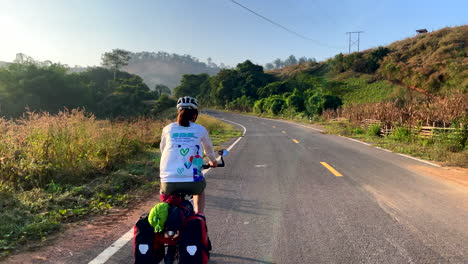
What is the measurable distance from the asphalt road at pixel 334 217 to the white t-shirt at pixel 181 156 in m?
1.16

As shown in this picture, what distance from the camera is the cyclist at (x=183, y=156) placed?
2.98 meters

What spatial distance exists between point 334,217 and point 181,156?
293 cm

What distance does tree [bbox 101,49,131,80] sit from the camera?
10338 centimetres

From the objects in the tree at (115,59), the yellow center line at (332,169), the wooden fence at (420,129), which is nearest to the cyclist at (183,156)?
the yellow center line at (332,169)

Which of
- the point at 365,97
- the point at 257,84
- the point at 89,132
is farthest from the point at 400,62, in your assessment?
the point at 89,132

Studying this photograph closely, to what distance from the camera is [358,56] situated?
7369 centimetres

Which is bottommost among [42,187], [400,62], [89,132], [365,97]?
[42,187]

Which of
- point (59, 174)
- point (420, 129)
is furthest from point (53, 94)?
point (420, 129)

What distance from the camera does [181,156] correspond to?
3008 mm

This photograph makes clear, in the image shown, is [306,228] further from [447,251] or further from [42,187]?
[42,187]

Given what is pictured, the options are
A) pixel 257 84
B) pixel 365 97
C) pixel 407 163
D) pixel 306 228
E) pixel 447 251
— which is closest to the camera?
pixel 447 251

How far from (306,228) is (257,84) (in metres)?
78.9

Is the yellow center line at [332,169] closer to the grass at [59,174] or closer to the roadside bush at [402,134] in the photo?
the grass at [59,174]

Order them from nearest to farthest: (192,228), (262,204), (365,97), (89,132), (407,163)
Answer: (192,228) < (262,204) < (89,132) < (407,163) < (365,97)
